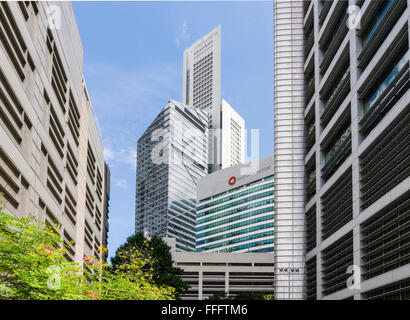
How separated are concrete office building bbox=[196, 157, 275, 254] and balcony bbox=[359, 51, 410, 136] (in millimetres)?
108948

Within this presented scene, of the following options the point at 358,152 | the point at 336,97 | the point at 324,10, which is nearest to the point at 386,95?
the point at 358,152

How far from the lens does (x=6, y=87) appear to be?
3091 cm

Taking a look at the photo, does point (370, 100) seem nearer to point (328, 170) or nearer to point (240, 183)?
point (328, 170)

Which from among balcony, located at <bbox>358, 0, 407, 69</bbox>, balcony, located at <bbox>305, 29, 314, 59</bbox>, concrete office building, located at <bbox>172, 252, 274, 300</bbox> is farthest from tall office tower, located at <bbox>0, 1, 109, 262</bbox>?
concrete office building, located at <bbox>172, 252, 274, 300</bbox>

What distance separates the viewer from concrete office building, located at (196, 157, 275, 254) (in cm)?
15362

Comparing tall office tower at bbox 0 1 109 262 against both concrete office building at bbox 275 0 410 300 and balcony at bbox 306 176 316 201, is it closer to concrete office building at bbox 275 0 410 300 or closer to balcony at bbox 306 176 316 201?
concrete office building at bbox 275 0 410 300

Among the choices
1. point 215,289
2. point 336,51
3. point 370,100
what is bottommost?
point 215,289

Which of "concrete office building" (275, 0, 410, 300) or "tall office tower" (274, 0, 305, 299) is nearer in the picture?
"concrete office building" (275, 0, 410, 300)

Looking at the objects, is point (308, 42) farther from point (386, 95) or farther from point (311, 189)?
point (386, 95)

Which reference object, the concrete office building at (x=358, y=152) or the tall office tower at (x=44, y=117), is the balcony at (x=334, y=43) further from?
the tall office tower at (x=44, y=117)

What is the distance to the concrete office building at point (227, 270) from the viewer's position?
138m

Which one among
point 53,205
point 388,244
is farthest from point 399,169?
point 53,205

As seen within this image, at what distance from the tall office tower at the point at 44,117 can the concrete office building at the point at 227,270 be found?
2892 inches

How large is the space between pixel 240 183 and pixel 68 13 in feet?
381
